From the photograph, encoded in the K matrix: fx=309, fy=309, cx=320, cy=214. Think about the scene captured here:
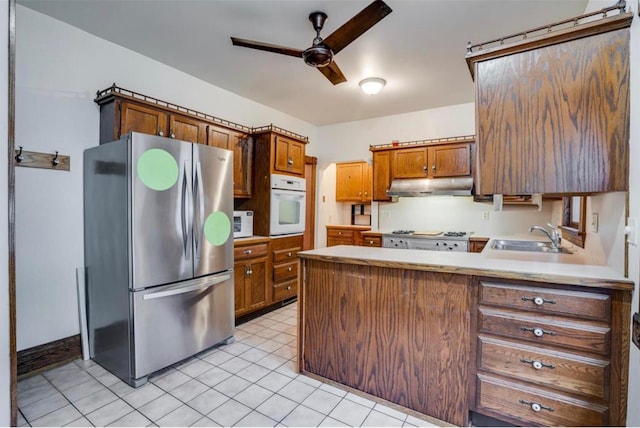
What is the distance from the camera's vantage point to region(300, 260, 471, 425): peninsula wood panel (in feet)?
5.52

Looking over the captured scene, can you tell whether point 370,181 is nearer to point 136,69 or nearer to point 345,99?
point 345,99

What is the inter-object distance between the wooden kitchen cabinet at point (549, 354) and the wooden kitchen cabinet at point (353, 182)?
12.4ft

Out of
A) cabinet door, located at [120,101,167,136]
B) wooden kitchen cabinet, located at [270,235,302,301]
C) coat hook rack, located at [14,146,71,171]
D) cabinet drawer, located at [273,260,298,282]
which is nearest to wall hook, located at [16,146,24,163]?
coat hook rack, located at [14,146,71,171]

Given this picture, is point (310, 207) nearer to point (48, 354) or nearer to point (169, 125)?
point (169, 125)

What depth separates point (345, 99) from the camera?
13.6ft

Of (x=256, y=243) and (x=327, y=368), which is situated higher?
(x=256, y=243)

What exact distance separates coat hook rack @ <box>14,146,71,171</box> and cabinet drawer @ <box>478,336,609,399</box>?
318 centimetres

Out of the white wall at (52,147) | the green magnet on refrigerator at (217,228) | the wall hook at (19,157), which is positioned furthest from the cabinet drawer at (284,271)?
the wall hook at (19,157)

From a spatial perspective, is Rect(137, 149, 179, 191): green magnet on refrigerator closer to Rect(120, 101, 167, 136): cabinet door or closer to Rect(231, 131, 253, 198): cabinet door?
Rect(120, 101, 167, 136): cabinet door

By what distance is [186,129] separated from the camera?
9.92 ft

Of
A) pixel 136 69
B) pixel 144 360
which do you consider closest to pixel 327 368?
pixel 144 360

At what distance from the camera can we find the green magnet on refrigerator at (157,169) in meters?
2.16

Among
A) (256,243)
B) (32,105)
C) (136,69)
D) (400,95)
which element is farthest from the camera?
(400,95)

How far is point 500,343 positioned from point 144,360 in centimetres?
226
